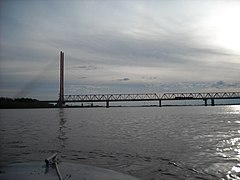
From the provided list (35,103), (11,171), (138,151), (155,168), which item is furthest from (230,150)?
(35,103)

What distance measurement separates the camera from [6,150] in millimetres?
18922

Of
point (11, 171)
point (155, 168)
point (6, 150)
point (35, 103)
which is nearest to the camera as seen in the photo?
point (11, 171)

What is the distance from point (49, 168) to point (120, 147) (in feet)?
30.7

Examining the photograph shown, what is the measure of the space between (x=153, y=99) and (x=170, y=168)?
158 meters

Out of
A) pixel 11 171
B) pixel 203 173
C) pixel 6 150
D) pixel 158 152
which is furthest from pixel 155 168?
pixel 6 150

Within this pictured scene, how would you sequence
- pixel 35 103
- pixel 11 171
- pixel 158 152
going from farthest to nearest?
pixel 35 103, pixel 158 152, pixel 11 171

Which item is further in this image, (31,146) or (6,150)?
(31,146)

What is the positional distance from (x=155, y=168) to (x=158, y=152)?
4.17 m

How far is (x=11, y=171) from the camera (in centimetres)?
1049

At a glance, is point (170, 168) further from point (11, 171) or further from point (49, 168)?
point (11, 171)

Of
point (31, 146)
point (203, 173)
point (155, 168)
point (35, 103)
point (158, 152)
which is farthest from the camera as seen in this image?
point (35, 103)

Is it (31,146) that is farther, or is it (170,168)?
(31,146)

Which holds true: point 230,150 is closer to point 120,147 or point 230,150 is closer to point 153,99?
point 120,147

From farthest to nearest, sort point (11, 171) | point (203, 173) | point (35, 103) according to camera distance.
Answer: point (35, 103) < point (203, 173) < point (11, 171)
